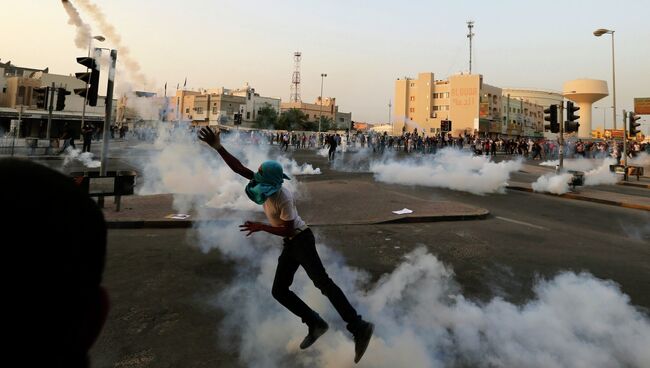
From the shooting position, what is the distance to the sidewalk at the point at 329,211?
755 centimetres

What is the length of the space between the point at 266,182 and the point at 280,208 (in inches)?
9.4

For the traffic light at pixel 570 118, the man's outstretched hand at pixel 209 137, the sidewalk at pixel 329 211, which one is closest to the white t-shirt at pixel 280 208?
the man's outstretched hand at pixel 209 137

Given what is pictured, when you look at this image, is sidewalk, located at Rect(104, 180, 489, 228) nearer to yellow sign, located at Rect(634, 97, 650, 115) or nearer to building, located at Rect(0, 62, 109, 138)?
building, located at Rect(0, 62, 109, 138)

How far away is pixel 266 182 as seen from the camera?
309 centimetres

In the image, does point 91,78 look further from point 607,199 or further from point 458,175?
point 607,199

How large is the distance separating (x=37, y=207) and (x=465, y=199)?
12457 millimetres

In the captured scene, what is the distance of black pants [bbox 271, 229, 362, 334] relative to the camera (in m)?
3.10

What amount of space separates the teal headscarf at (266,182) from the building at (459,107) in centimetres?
7224

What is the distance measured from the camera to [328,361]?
118 inches

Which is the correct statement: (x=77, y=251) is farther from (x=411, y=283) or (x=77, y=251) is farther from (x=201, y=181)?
(x=201, y=181)

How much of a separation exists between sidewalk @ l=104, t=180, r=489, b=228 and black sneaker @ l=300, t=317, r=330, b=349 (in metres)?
4.64

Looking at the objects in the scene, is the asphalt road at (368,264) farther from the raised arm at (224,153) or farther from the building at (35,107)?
the building at (35,107)

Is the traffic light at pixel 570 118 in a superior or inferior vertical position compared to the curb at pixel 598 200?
superior

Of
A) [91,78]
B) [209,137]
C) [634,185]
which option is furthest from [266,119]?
[209,137]
